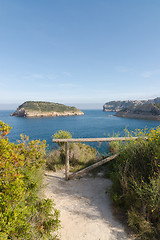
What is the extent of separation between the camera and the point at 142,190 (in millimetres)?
3076

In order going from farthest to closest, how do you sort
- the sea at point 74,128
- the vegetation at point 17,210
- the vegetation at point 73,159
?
the sea at point 74,128 → the vegetation at point 73,159 → the vegetation at point 17,210

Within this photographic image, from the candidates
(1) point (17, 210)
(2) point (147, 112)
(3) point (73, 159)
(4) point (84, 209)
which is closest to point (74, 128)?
(3) point (73, 159)

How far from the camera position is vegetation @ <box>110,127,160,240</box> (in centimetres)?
283

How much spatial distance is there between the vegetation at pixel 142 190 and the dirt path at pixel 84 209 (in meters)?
0.42

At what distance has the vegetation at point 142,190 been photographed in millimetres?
2832

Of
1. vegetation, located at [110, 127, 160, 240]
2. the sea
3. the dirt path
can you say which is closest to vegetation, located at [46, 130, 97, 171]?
the dirt path

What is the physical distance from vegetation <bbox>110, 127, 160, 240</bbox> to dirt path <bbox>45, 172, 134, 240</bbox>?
425mm

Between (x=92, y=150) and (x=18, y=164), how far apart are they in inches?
230

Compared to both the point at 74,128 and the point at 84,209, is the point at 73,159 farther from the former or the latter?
→ the point at 74,128

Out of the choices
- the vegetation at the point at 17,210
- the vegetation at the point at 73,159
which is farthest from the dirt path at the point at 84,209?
the vegetation at the point at 73,159

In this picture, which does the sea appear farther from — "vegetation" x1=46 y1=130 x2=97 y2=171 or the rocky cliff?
the rocky cliff

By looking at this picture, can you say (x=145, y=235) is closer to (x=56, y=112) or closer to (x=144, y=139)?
(x=144, y=139)

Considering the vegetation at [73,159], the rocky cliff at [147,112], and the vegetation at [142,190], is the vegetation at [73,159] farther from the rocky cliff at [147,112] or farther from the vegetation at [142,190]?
the rocky cliff at [147,112]

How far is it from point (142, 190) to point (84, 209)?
183cm
